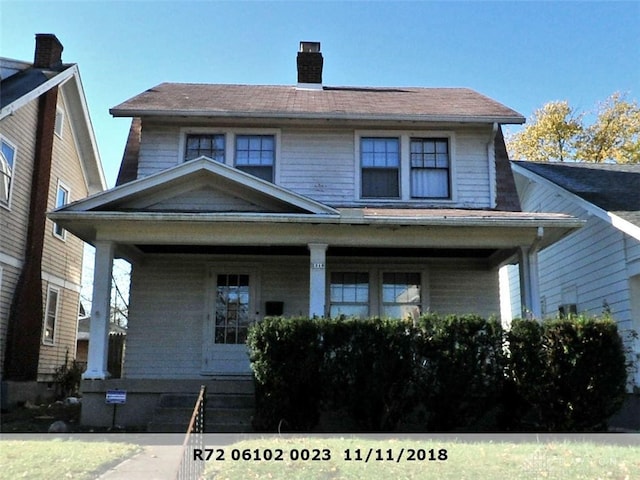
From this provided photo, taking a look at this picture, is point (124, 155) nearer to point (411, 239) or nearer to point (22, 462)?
point (411, 239)

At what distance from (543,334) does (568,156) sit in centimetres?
2204

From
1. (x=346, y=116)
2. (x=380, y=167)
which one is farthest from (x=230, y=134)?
(x=380, y=167)

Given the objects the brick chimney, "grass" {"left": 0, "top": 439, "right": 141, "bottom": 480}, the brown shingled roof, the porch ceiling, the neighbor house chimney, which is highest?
the brick chimney

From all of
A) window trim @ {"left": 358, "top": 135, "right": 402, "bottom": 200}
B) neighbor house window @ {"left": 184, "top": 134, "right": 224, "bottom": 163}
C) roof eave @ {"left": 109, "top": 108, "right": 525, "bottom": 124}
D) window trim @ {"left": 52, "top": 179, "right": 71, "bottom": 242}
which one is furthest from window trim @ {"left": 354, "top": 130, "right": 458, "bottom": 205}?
window trim @ {"left": 52, "top": 179, "right": 71, "bottom": 242}

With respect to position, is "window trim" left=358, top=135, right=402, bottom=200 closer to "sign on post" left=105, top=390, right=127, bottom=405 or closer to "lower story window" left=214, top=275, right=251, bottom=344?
"lower story window" left=214, top=275, right=251, bottom=344

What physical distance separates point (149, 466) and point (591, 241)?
9.85 meters

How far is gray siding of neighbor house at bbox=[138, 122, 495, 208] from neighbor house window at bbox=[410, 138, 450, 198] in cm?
17

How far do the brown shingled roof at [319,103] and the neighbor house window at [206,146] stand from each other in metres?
0.59

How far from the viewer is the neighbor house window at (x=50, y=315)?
16438 mm

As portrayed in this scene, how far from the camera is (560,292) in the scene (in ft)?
47.4

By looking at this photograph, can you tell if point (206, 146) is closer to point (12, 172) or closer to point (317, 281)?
point (317, 281)

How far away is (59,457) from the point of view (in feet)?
22.2

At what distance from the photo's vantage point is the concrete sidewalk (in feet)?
20.1

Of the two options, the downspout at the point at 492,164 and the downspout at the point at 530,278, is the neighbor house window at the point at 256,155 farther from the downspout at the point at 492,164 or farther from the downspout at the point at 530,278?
the downspout at the point at 530,278
